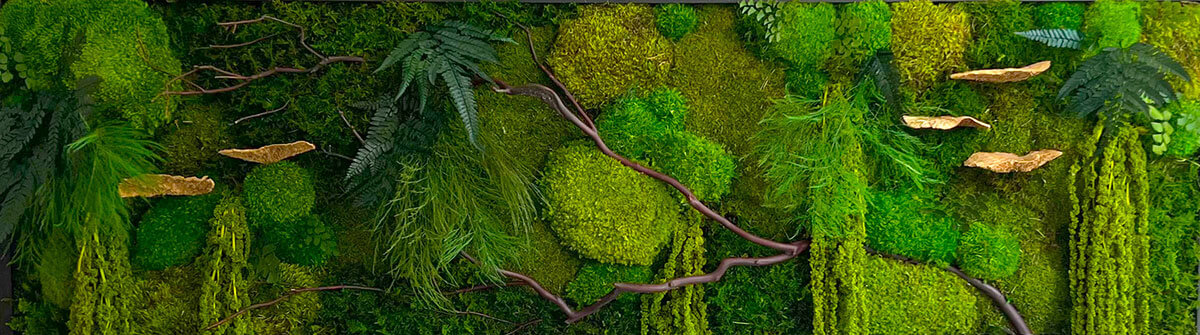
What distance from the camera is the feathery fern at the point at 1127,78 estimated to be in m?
2.49

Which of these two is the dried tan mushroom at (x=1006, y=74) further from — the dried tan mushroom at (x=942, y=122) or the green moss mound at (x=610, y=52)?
the green moss mound at (x=610, y=52)

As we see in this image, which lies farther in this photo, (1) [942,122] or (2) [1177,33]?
(2) [1177,33]

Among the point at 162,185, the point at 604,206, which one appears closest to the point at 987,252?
the point at 604,206

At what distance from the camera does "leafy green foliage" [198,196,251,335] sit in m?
2.59

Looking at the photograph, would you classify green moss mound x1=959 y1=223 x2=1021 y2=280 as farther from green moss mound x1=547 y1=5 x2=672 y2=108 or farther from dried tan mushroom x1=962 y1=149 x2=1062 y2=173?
green moss mound x1=547 y1=5 x2=672 y2=108

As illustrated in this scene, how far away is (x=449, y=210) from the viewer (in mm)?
2557

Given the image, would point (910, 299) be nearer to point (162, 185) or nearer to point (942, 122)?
point (942, 122)

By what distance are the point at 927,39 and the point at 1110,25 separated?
617mm

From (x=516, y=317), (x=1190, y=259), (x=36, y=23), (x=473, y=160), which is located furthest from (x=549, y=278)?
(x=1190, y=259)

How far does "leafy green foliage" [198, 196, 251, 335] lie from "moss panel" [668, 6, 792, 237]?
1.64 m

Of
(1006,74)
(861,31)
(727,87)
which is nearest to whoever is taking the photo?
(1006,74)

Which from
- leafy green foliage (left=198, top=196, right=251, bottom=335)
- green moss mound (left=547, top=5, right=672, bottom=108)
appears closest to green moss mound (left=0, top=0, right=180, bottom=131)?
leafy green foliage (left=198, top=196, right=251, bottom=335)

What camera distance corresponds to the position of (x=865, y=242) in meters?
2.66

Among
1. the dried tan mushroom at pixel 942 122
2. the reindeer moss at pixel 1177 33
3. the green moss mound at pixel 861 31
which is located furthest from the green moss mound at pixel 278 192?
the reindeer moss at pixel 1177 33
